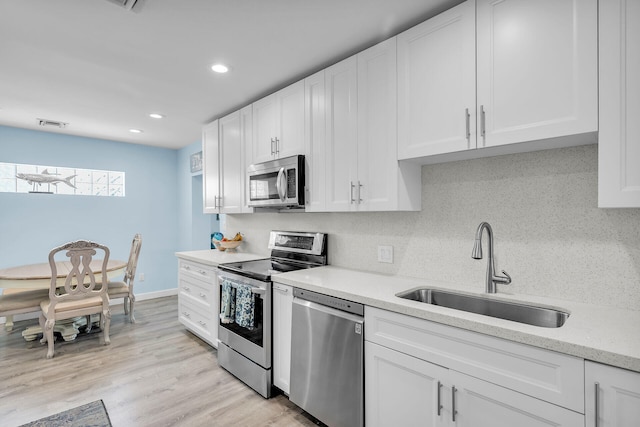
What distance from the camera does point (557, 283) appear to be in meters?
1.64

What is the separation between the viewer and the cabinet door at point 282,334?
2229 mm

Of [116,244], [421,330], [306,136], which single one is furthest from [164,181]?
[421,330]

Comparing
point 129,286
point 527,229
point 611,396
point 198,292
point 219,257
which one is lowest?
point 129,286

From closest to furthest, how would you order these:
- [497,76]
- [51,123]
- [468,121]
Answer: [497,76]
[468,121]
[51,123]

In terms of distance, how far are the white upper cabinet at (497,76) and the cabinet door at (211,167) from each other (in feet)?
8.00

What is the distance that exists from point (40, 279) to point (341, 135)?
10.8 feet

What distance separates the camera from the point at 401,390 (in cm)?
158

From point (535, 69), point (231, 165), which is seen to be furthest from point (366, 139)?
point (231, 165)

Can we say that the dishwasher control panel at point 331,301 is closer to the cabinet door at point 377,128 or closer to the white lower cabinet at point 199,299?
the cabinet door at point 377,128

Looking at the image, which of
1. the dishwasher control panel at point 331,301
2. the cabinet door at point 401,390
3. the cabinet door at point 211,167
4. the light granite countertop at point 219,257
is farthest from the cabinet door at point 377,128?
the cabinet door at point 211,167

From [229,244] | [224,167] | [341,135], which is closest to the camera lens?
[341,135]

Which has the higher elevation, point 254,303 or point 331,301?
point 331,301

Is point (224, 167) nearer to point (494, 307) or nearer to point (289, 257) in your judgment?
point (289, 257)

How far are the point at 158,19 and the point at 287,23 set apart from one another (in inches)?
29.9
